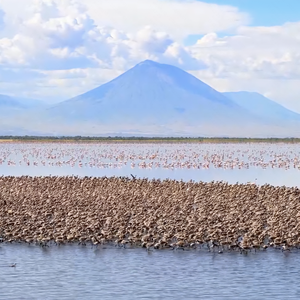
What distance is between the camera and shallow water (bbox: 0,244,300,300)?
18.8 metres

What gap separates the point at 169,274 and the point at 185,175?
1321 inches

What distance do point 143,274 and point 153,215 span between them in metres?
6.50

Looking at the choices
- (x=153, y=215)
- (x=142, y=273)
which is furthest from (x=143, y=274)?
(x=153, y=215)

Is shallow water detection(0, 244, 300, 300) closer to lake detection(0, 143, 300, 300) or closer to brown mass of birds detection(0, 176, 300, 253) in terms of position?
lake detection(0, 143, 300, 300)

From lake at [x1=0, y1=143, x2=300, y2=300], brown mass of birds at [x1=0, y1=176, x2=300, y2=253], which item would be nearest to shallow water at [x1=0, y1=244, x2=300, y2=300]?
lake at [x1=0, y1=143, x2=300, y2=300]

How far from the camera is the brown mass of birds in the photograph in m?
23.5

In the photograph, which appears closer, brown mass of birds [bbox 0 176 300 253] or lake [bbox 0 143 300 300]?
lake [bbox 0 143 300 300]

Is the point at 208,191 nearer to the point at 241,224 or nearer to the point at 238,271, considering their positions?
the point at 241,224

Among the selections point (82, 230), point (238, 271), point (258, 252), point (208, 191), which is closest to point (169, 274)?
point (238, 271)

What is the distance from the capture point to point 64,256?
22.2 meters

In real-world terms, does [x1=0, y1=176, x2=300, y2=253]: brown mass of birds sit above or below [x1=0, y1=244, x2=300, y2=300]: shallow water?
above

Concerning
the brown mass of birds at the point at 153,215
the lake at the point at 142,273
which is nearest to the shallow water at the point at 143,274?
the lake at the point at 142,273

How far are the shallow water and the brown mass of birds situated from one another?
675mm

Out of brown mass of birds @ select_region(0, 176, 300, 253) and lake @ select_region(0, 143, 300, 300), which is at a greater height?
brown mass of birds @ select_region(0, 176, 300, 253)
